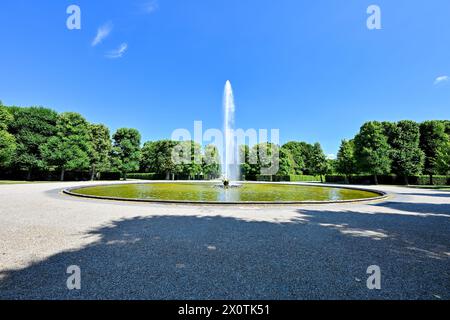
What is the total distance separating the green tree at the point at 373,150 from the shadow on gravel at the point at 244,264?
35.9 metres

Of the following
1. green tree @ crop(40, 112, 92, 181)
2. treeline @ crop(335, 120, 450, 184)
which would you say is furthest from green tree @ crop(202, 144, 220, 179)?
treeline @ crop(335, 120, 450, 184)

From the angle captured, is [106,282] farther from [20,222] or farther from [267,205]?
[267,205]

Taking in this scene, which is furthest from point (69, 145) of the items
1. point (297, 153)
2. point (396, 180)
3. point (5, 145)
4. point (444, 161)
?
point (297, 153)

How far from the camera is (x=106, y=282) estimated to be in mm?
4043

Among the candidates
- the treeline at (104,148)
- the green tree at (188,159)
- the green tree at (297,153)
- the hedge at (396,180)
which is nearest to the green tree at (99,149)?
the treeline at (104,148)

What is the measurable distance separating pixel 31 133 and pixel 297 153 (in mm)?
72905

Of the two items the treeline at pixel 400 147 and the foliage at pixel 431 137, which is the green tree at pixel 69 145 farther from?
the foliage at pixel 431 137

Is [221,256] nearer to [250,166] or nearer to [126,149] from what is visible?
[250,166]

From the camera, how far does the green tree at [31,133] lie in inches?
1527

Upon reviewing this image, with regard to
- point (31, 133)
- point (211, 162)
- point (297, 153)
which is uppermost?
point (31, 133)

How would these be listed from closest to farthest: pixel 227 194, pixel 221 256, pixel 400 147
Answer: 1. pixel 221 256
2. pixel 227 194
3. pixel 400 147

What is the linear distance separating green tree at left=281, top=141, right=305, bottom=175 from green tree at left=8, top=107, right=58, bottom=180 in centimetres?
6435

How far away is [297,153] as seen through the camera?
81.1 metres
